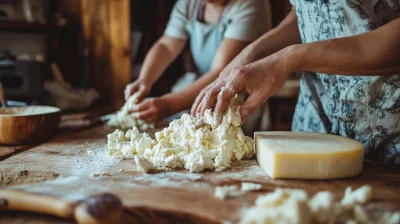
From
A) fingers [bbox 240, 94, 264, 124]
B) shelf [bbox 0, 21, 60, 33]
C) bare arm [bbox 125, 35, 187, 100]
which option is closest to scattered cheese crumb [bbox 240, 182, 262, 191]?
fingers [bbox 240, 94, 264, 124]

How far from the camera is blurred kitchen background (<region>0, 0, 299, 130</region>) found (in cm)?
231

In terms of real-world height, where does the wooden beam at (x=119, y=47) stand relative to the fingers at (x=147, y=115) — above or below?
above

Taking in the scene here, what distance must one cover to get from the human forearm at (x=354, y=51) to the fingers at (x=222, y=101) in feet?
0.65

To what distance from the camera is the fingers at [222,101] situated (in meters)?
1.09

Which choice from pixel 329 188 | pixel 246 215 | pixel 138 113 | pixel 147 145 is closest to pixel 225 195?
pixel 246 215

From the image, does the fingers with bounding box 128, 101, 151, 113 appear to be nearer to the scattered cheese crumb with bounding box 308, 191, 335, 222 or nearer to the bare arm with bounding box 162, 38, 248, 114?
the bare arm with bounding box 162, 38, 248, 114

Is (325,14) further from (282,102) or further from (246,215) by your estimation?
(282,102)

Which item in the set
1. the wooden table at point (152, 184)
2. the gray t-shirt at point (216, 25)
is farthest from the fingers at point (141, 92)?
the wooden table at point (152, 184)

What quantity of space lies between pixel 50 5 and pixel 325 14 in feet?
7.34

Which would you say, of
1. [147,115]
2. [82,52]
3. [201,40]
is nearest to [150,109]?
[147,115]

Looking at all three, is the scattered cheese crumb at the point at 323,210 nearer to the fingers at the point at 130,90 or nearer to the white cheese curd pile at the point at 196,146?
the white cheese curd pile at the point at 196,146

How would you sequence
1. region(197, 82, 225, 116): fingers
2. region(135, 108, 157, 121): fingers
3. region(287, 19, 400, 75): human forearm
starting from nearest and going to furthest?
1. region(287, 19, 400, 75): human forearm
2. region(197, 82, 225, 116): fingers
3. region(135, 108, 157, 121): fingers

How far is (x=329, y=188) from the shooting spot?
0.94m

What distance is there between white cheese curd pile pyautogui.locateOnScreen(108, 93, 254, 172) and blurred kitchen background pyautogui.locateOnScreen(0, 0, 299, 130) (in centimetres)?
120
